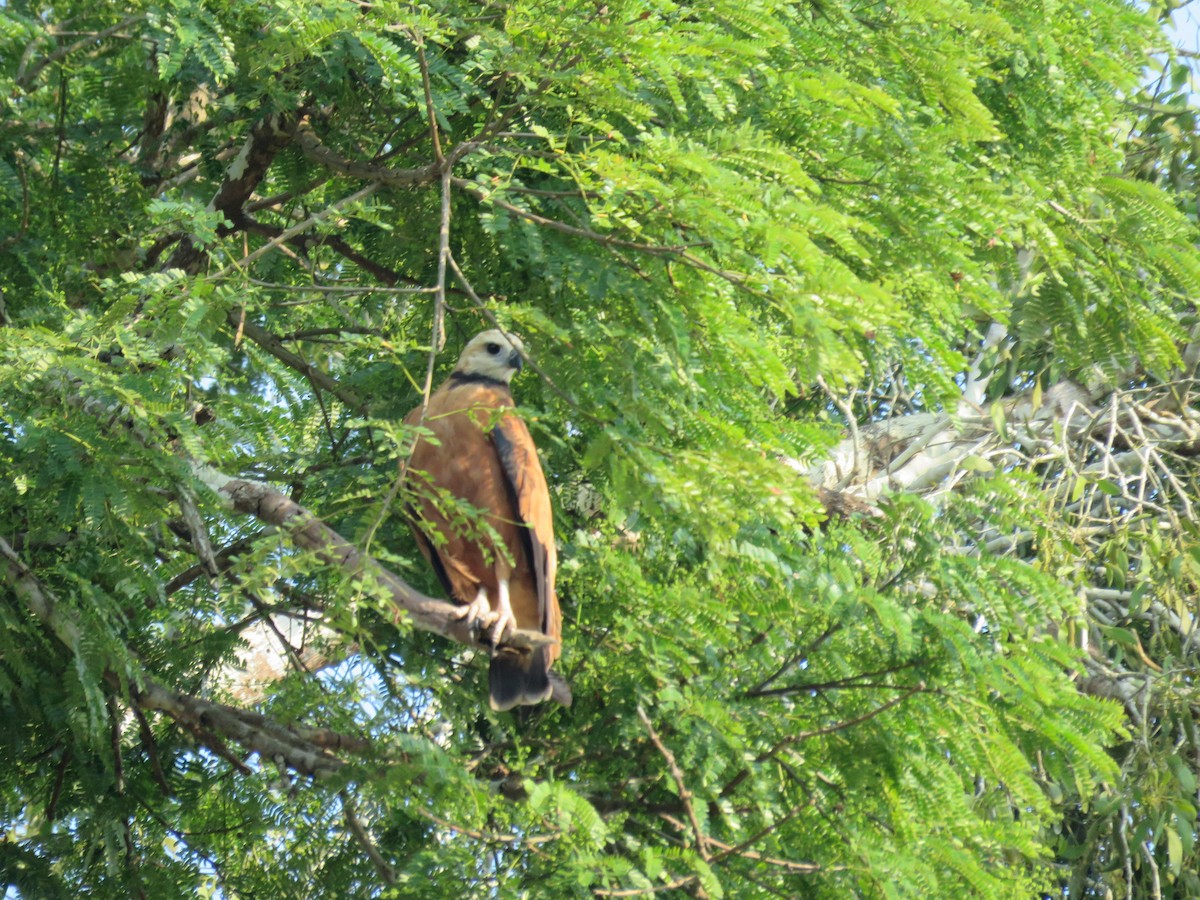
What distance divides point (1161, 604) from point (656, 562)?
2.97 meters

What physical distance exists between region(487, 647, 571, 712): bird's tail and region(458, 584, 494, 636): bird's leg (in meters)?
0.10

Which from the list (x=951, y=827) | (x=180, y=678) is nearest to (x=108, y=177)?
(x=180, y=678)

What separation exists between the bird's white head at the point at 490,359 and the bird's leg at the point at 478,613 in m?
0.69

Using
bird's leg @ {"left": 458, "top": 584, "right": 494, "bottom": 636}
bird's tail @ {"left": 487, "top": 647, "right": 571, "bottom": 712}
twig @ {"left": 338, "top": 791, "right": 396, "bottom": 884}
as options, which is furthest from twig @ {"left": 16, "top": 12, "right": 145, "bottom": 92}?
twig @ {"left": 338, "top": 791, "right": 396, "bottom": 884}

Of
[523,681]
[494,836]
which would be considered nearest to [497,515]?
[523,681]

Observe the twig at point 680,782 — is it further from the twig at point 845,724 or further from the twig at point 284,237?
the twig at point 284,237

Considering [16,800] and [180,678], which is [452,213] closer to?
[180,678]

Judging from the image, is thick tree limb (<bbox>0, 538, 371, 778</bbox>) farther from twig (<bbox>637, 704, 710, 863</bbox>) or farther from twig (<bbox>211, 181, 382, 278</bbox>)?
twig (<bbox>211, 181, 382, 278</bbox>)

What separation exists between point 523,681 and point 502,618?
0.20 meters

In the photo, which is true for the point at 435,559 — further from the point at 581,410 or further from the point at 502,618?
the point at 581,410

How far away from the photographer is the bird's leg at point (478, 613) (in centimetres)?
341

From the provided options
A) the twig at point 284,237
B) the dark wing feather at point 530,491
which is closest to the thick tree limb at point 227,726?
the dark wing feather at point 530,491

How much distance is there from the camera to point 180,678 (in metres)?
4.30

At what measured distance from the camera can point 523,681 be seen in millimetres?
3609
